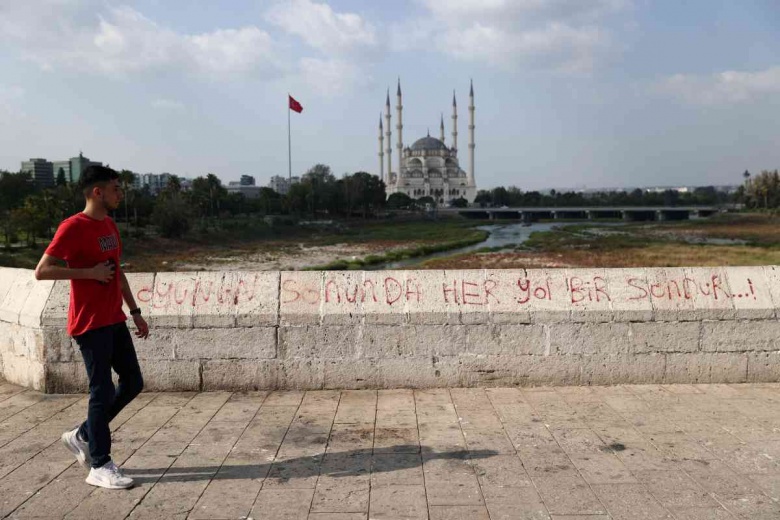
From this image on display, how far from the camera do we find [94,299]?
347cm

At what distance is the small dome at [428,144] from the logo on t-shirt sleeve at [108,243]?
6203 inches

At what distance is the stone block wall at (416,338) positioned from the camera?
5211 mm

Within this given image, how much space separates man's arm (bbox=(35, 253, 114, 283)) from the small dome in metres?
158

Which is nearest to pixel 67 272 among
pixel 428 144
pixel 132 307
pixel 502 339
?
pixel 132 307

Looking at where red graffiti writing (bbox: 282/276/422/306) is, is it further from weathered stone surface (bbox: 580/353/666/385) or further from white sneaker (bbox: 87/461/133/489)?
white sneaker (bbox: 87/461/133/489)

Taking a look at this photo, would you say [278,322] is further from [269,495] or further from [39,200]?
[39,200]

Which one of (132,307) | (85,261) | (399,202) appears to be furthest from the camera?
(399,202)

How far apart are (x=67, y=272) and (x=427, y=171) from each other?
153m

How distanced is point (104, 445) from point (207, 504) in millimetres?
722

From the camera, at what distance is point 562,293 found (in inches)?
211

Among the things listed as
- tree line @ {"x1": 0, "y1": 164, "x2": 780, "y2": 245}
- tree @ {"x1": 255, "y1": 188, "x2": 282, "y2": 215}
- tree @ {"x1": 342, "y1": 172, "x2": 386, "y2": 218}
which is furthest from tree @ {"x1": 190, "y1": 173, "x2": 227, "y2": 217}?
tree @ {"x1": 342, "y1": 172, "x2": 386, "y2": 218}

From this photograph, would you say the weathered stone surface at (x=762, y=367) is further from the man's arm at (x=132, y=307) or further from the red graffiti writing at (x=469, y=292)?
the man's arm at (x=132, y=307)

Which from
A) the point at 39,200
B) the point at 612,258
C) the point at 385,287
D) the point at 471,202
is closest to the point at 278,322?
the point at 385,287

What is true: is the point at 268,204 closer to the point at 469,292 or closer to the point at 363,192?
the point at 363,192
